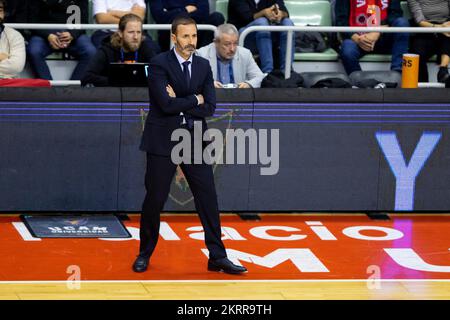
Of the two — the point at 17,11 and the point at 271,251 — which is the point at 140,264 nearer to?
the point at 271,251

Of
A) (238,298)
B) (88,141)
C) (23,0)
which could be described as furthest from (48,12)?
(238,298)

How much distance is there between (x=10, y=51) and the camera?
1231 centimetres

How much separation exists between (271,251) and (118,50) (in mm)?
2954

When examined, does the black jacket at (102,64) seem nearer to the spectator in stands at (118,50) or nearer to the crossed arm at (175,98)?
the spectator in stands at (118,50)

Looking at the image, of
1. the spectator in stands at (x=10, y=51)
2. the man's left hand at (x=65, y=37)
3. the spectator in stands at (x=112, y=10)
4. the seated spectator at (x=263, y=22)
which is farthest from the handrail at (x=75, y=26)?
the seated spectator at (x=263, y=22)

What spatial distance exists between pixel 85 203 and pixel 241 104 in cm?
181

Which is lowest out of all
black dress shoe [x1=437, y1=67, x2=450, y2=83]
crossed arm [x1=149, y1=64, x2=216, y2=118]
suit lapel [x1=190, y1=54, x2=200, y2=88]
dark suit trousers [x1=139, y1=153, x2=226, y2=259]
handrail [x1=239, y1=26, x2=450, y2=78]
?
dark suit trousers [x1=139, y1=153, x2=226, y2=259]

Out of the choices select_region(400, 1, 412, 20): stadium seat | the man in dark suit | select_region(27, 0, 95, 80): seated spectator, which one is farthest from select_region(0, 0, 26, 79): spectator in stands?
select_region(400, 1, 412, 20): stadium seat

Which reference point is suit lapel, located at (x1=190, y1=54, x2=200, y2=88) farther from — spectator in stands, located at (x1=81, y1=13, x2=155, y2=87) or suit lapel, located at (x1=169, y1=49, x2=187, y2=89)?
spectator in stands, located at (x1=81, y1=13, x2=155, y2=87)

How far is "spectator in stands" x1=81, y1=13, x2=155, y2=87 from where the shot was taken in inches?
458

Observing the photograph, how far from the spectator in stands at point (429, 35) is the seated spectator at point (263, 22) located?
160 cm

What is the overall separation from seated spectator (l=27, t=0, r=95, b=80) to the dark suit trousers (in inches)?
161

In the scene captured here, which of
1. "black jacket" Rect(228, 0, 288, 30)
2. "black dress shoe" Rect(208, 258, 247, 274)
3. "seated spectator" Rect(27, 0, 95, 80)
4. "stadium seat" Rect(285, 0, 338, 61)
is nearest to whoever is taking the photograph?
"black dress shoe" Rect(208, 258, 247, 274)

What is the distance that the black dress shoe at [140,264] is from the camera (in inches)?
375
